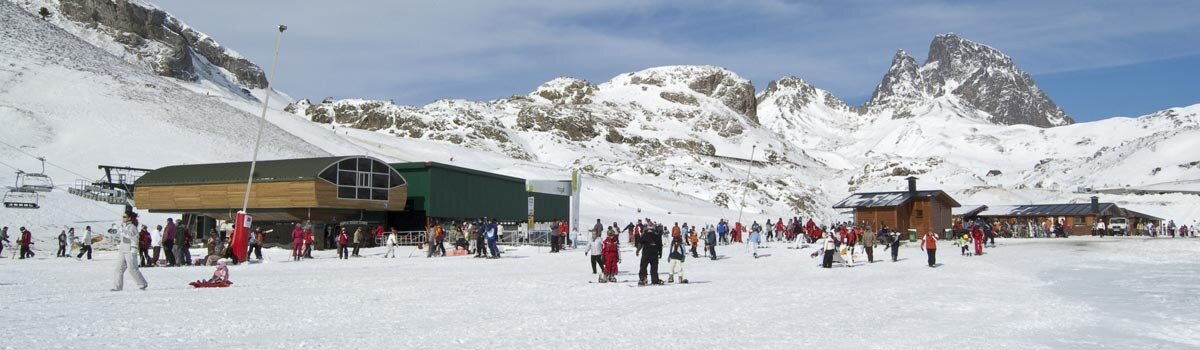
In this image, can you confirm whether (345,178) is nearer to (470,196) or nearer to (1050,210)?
(470,196)

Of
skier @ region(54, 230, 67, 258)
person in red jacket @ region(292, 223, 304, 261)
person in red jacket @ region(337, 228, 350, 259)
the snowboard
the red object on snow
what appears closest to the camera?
the snowboard

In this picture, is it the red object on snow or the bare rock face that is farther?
the bare rock face

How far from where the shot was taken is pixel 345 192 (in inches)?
1417

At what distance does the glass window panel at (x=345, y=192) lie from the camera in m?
35.6

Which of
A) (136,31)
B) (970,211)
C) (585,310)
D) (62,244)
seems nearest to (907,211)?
(970,211)

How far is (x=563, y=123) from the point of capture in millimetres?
171750

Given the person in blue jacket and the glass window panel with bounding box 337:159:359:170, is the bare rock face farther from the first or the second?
the person in blue jacket

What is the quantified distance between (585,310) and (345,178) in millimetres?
25357

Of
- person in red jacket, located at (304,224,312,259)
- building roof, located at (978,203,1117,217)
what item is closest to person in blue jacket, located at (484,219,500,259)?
person in red jacket, located at (304,224,312,259)

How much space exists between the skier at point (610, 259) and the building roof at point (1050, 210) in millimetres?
52260

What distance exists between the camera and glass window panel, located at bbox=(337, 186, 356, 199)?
3562cm

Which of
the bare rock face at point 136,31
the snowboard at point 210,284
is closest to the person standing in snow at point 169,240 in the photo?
the snowboard at point 210,284

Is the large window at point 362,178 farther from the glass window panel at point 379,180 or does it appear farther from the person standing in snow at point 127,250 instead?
the person standing in snow at point 127,250

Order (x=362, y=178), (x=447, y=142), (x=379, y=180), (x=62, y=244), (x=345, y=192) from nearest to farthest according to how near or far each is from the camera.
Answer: (x=62, y=244)
(x=345, y=192)
(x=362, y=178)
(x=379, y=180)
(x=447, y=142)
